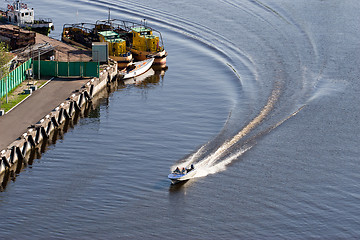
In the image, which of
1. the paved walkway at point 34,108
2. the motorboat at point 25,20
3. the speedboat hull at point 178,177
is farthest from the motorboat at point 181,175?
the motorboat at point 25,20

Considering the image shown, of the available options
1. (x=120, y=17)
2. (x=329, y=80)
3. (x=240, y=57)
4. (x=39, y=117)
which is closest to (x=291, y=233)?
(x=39, y=117)

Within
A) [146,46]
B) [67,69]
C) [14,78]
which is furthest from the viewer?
[146,46]

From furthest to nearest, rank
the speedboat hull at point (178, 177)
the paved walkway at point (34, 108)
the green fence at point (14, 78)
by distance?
the green fence at point (14, 78)
the paved walkway at point (34, 108)
the speedboat hull at point (178, 177)

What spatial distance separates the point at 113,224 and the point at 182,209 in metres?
8.67

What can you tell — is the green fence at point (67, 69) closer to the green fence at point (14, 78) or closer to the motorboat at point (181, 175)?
the green fence at point (14, 78)

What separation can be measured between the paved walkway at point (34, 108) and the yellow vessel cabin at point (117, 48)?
1571 cm

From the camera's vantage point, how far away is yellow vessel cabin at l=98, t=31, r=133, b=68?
440 feet

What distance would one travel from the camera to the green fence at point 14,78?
10676cm

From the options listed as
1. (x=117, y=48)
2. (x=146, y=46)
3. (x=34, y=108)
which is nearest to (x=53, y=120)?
(x=34, y=108)

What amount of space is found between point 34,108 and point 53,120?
3.93m

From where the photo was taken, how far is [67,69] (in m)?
120

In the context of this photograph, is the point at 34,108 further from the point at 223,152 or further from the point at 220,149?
the point at 223,152

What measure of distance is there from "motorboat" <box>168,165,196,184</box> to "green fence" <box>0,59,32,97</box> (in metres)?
32.4

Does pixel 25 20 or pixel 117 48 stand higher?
pixel 25 20
